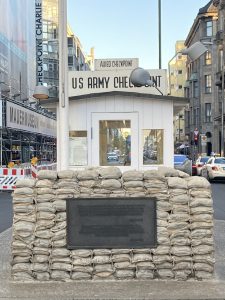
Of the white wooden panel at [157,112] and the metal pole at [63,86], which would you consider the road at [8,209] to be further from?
the white wooden panel at [157,112]

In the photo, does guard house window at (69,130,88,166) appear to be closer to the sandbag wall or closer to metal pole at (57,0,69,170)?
metal pole at (57,0,69,170)

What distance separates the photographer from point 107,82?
365 inches

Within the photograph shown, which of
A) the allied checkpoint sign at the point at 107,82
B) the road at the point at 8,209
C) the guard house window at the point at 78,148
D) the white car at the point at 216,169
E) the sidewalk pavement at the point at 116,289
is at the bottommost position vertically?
the road at the point at 8,209

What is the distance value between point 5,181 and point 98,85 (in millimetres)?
11712

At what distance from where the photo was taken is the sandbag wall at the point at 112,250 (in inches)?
226

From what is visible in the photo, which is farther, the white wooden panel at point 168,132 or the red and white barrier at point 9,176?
the red and white barrier at point 9,176

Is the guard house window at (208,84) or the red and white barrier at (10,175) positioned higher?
the guard house window at (208,84)

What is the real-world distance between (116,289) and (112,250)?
1.73 ft

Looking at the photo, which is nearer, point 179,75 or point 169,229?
point 169,229

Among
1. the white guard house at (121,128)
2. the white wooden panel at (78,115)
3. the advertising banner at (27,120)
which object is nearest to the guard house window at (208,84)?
the advertising banner at (27,120)

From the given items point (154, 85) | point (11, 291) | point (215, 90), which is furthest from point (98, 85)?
point (215, 90)

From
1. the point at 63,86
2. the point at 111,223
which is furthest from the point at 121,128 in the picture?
the point at 111,223

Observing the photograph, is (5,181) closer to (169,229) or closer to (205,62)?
(169,229)

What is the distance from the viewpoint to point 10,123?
70.3ft
